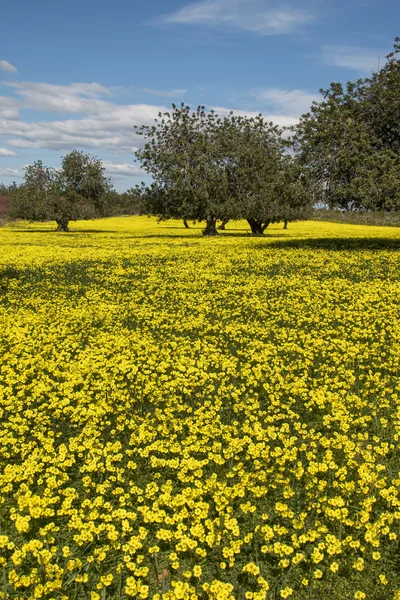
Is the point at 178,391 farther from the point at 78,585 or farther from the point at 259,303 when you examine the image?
the point at 259,303

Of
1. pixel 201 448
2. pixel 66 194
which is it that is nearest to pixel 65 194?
pixel 66 194

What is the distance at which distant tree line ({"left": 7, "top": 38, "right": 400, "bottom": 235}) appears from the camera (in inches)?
1138

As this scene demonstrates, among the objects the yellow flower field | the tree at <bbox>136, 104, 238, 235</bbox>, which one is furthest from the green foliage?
the yellow flower field

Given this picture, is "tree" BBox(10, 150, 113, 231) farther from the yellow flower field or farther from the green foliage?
the yellow flower field

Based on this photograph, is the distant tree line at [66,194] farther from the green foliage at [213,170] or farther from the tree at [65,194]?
the green foliage at [213,170]

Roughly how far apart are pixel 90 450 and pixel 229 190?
4326 centimetres

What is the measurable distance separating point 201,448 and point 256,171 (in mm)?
43823

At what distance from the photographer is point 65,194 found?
192 feet

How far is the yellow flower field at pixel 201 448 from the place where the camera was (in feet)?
14.0

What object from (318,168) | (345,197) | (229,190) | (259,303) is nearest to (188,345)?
(259,303)

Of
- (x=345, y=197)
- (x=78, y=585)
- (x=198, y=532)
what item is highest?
→ (x=345, y=197)

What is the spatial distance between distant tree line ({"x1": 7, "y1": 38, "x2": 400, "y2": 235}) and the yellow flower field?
54.3 ft

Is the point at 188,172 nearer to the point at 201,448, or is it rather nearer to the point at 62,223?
the point at 62,223

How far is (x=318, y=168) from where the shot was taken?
30.3m
